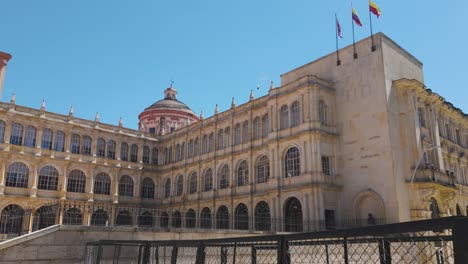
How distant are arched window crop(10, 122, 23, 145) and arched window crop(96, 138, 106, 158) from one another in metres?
7.68

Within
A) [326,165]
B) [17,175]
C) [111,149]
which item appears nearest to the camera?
[326,165]

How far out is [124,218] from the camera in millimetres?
44750

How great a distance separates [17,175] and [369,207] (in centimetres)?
3162

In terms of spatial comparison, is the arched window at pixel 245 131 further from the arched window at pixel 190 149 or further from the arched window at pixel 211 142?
the arched window at pixel 190 149

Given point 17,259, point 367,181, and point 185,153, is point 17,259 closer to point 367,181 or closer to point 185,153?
point 367,181

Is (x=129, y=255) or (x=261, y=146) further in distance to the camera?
(x=261, y=146)

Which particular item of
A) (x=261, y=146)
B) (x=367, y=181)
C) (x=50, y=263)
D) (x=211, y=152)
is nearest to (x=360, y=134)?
(x=367, y=181)

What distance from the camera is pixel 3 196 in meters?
37.2

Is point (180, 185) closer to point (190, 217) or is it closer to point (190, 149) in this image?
point (190, 149)

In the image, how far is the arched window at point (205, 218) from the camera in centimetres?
3922

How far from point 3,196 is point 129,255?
33.1m

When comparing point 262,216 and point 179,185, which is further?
point 179,185

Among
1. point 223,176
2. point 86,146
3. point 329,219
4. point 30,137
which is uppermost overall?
point 30,137

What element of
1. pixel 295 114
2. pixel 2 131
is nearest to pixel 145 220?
pixel 2 131
